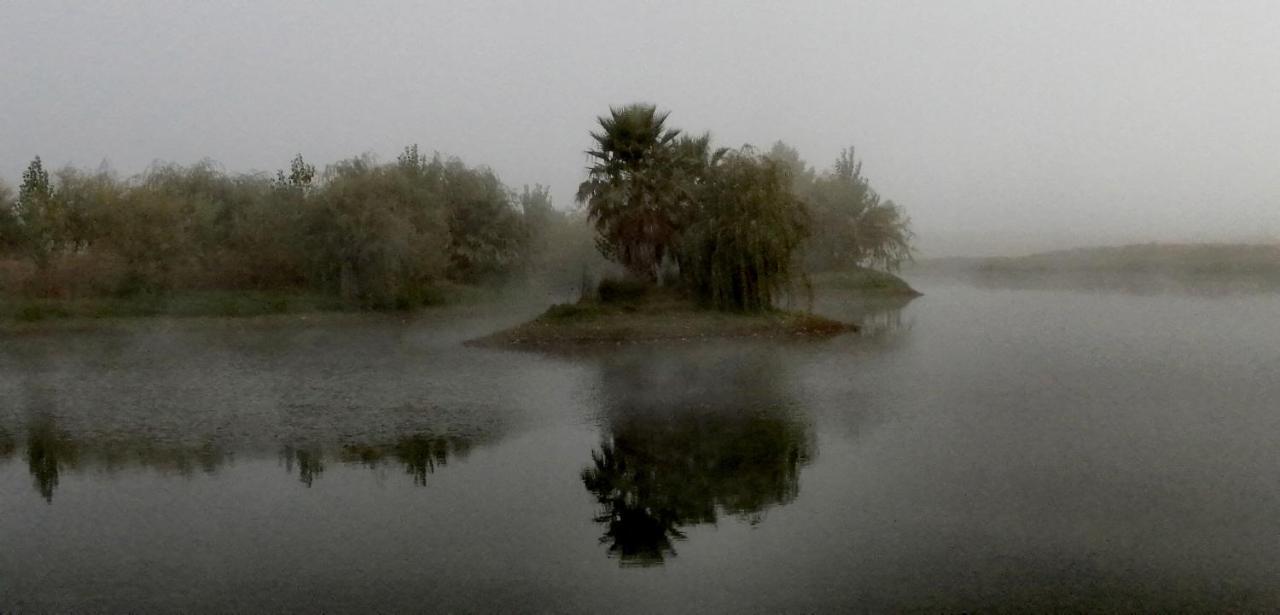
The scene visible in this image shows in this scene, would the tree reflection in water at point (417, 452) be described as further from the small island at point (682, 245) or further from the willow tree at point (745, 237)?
the willow tree at point (745, 237)

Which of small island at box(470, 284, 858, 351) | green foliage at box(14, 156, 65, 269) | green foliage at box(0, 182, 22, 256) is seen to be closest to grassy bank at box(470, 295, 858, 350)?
small island at box(470, 284, 858, 351)

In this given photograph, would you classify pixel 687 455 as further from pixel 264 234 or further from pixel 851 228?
pixel 851 228

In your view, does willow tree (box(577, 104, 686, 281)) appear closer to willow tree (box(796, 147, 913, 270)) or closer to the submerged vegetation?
the submerged vegetation

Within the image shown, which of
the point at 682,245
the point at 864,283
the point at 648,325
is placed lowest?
the point at 648,325

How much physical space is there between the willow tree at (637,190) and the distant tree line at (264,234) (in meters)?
17.3

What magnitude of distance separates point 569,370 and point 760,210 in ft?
40.5

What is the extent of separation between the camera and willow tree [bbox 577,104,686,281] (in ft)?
118

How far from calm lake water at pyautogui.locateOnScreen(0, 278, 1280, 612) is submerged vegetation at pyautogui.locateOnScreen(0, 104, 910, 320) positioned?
10587mm

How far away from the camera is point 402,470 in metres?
13.2

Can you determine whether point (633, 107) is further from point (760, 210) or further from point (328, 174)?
point (328, 174)

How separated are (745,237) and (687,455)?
21.0 metres

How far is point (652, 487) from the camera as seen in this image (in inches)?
468

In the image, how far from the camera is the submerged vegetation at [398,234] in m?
34.8

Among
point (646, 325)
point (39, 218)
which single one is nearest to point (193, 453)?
point (646, 325)
